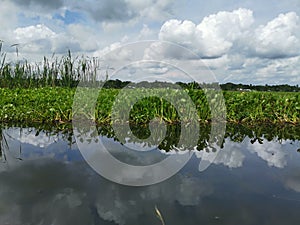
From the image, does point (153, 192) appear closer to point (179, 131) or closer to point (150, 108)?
point (179, 131)

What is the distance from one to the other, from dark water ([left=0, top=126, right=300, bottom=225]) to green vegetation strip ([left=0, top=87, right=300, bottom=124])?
2948mm

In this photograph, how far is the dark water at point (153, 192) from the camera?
299 cm

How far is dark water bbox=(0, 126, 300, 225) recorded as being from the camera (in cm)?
299

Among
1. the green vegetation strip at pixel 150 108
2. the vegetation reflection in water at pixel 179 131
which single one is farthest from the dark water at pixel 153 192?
the green vegetation strip at pixel 150 108

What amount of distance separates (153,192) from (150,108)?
512 centimetres

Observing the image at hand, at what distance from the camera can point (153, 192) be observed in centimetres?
366

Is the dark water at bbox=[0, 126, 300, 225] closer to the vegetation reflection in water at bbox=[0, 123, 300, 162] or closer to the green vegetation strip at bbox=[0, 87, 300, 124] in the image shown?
the vegetation reflection in water at bbox=[0, 123, 300, 162]

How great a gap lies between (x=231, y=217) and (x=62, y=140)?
4399mm

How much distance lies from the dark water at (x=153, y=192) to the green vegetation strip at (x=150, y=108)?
295 cm

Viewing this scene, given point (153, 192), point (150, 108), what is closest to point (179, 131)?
point (150, 108)

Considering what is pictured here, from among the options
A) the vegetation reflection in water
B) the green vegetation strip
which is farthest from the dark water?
the green vegetation strip

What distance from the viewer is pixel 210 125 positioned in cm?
873

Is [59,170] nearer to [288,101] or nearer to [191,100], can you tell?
[191,100]

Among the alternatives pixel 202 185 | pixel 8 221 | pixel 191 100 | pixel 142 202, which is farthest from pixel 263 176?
pixel 191 100
